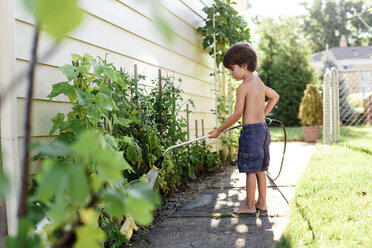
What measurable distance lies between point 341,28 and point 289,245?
3912 centimetres

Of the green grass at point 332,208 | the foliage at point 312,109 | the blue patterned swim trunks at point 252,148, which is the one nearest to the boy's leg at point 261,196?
the blue patterned swim trunks at point 252,148

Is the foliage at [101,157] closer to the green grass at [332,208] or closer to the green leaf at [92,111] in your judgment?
the green leaf at [92,111]

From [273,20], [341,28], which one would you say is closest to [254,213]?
[273,20]

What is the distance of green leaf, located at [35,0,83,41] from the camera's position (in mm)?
433

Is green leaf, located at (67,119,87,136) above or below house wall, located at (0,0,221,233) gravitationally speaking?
below

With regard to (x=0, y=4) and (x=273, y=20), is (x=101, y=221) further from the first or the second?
(x=273, y=20)

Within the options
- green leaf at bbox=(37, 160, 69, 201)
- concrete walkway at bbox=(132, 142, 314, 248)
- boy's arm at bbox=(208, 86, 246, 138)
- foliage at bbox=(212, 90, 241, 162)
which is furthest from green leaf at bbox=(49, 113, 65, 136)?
foliage at bbox=(212, 90, 241, 162)

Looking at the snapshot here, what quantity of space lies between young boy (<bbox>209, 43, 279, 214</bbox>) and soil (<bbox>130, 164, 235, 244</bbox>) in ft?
1.78

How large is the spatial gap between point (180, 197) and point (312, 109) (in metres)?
6.67

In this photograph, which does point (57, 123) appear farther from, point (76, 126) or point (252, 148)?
point (252, 148)

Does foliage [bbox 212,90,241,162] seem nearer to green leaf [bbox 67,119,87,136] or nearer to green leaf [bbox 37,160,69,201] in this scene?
green leaf [bbox 67,119,87,136]

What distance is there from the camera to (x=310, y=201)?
9.59 ft

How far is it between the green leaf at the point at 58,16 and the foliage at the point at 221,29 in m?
4.67

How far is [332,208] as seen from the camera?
8.85 feet
